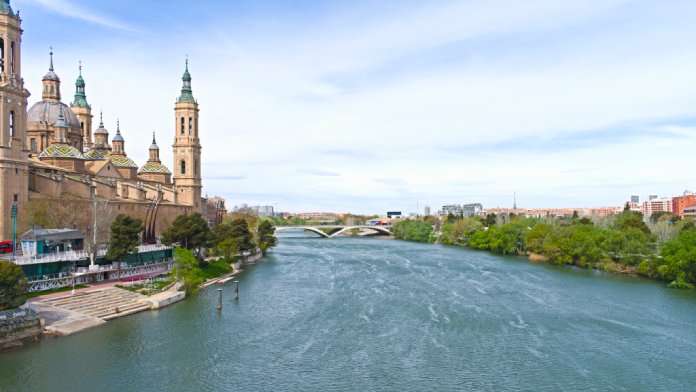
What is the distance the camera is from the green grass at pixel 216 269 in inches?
1762

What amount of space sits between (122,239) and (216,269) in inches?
495

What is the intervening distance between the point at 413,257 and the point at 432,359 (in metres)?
42.7

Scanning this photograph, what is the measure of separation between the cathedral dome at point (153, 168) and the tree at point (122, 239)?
2822cm

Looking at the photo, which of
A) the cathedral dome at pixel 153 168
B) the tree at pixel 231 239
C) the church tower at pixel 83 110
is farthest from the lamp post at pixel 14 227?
the church tower at pixel 83 110

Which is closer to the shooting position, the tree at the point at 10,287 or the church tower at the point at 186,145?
the tree at the point at 10,287

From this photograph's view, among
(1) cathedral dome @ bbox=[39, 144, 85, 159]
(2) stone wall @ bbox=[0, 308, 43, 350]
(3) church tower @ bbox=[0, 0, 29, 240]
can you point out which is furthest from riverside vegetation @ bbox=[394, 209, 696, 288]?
(1) cathedral dome @ bbox=[39, 144, 85, 159]

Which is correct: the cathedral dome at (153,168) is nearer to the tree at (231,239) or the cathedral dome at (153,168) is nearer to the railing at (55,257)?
the tree at (231,239)

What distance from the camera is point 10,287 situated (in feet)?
77.7

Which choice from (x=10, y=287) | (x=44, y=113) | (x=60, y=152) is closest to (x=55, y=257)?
(x=10, y=287)

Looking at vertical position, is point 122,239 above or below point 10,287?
above

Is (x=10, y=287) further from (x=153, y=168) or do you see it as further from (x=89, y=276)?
(x=153, y=168)

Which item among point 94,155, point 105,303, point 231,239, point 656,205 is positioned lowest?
point 105,303

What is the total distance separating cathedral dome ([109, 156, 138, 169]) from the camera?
5747 centimetres

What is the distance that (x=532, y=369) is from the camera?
22.7m
